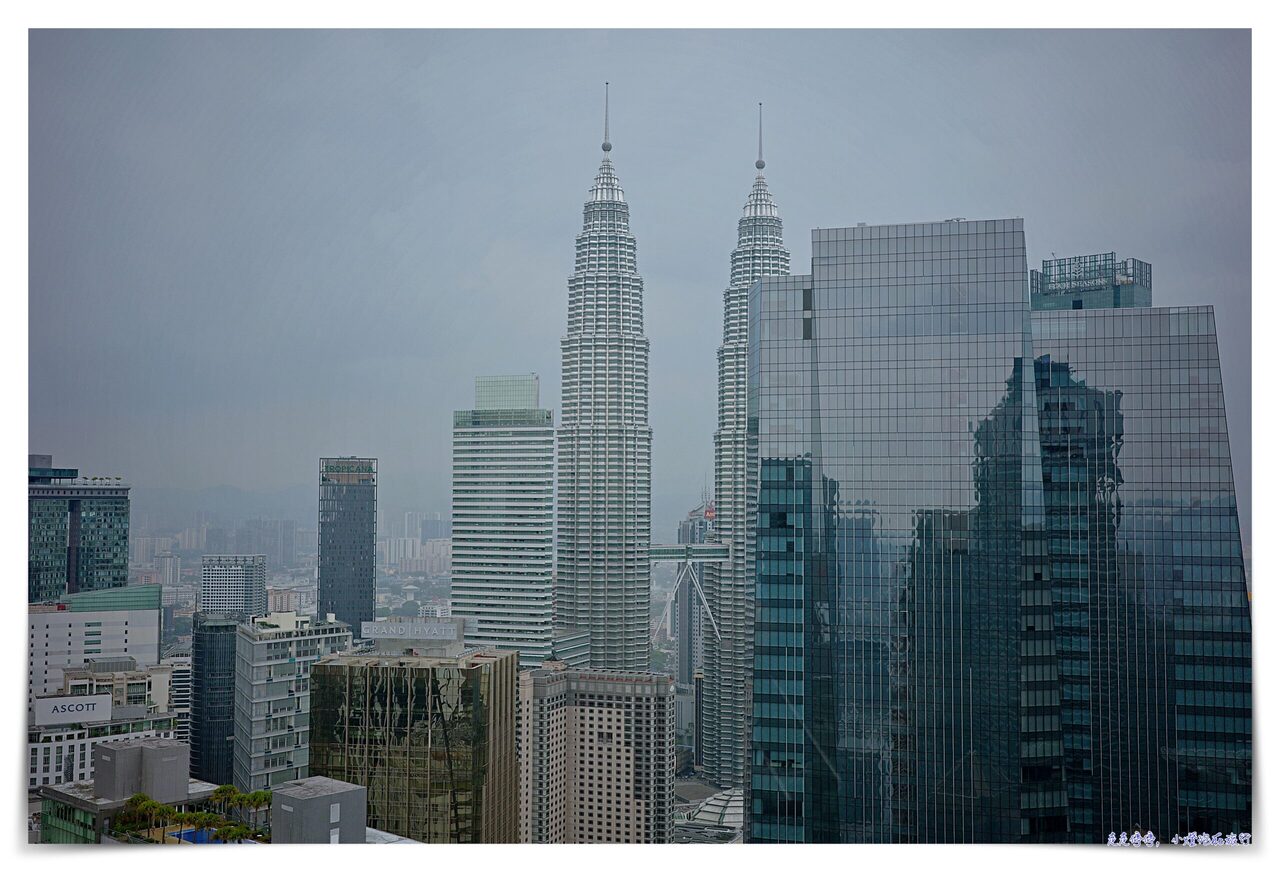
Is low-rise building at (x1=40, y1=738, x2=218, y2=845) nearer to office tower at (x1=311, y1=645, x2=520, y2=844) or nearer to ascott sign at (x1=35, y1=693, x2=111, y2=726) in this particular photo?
ascott sign at (x1=35, y1=693, x2=111, y2=726)

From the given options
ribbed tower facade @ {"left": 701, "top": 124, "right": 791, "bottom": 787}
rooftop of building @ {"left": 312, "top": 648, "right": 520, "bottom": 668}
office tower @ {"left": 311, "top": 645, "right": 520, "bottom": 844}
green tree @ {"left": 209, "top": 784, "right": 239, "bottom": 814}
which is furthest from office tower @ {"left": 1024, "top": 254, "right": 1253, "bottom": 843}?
ribbed tower facade @ {"left": 701, "top": 124, "right": 791, "bottom": 787}

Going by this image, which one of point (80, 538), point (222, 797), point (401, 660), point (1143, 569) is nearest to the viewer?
point (222, 797)

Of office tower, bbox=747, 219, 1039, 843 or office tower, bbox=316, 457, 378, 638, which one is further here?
office tower, bbox=316, 457, 378, 638

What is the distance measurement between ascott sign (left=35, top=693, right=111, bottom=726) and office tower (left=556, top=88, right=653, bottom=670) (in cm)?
1125

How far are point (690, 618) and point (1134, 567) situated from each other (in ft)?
39.0

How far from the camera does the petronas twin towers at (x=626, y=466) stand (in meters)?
17.3

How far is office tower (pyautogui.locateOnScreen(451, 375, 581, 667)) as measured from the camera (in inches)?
723

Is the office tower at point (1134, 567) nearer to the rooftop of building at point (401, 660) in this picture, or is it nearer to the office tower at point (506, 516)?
the rooftop of building at point (401, 660)

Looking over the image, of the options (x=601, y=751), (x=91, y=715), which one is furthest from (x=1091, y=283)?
(x=601, y=751)

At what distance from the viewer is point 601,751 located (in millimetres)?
15047

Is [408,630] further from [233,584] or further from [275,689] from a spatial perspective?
[233,584]

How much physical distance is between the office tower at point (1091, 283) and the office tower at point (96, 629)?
916cm

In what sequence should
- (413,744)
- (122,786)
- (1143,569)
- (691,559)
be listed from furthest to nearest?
(691,559), (413,744), (1143,569), (122,786)

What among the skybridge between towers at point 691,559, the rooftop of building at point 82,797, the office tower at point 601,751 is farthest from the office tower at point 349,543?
the rooftop of building at point 82,797
